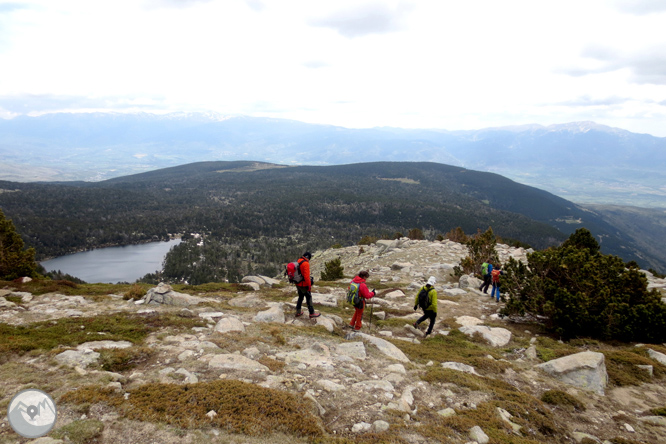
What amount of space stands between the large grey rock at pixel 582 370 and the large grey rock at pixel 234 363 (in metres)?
8.66

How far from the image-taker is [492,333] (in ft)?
40.6

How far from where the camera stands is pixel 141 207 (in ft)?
540

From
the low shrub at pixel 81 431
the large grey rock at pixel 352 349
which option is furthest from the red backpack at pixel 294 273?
the low shrub at pixel 81 431

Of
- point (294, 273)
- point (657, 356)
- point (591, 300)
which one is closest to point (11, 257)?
point (294, 273)

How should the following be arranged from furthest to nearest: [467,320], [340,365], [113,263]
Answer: [113,263], [467,320], [340,365]

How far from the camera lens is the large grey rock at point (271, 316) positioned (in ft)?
39.8

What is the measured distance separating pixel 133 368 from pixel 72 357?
148 centimetres

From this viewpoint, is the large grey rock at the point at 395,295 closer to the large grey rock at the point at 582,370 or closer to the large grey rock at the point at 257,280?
the large grey rock at the point at 257,280

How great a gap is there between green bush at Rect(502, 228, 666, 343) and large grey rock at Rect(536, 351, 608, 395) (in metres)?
3.48

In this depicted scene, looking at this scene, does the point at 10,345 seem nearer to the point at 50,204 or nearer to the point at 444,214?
the point at 444,214

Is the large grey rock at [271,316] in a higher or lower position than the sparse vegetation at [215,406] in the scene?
lower

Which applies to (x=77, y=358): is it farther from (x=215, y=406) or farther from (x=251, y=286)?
(x=251, y=286)

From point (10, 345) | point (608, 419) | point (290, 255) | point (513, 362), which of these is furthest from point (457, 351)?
point (290, 255)

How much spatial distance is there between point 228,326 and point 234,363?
3.27 m
